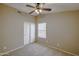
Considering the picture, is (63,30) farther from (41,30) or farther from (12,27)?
(12,27)

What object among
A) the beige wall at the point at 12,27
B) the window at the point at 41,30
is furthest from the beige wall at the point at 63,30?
the beige wall at the point at 12,27

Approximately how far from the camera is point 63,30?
156 centimetres

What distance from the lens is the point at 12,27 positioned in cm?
161

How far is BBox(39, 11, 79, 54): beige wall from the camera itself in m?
1.48

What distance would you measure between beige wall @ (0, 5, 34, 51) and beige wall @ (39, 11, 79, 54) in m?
0.39

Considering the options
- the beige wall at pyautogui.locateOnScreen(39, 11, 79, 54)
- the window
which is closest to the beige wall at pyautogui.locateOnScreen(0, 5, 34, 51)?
the window

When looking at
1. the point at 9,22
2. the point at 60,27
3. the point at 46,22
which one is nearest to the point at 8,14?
the point at 9,22

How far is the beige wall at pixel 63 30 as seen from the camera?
1.48 meters

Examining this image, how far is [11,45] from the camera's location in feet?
5.23

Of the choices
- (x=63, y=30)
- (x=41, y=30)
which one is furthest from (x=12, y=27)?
(x=63, y=30)

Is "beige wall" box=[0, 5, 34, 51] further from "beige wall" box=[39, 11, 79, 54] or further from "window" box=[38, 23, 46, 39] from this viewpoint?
"beige wall" box=[39, 11, 79, 54]

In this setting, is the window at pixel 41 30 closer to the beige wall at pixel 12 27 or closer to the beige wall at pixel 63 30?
the beige wall at pixel 63 30

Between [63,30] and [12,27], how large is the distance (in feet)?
3.11

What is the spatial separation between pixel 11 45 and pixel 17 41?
13 centimetres
